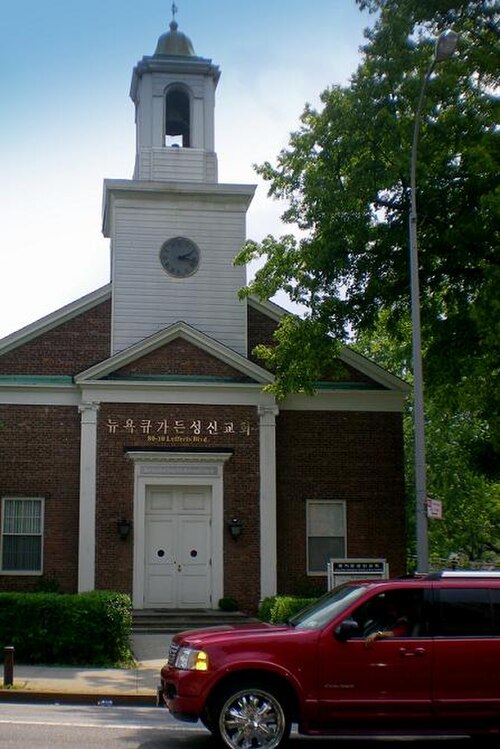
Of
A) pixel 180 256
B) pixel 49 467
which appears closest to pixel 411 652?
pixel 49 467

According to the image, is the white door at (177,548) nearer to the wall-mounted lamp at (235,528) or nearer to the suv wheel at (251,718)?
the wall-mounted lamp at (235,528)

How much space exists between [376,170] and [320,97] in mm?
2490

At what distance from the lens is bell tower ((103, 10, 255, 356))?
26.2m

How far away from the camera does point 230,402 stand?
80.9ft

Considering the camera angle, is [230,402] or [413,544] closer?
[230,402]

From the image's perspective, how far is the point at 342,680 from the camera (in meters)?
10.0

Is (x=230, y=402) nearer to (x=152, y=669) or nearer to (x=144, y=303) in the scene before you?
(x=144, y=303)

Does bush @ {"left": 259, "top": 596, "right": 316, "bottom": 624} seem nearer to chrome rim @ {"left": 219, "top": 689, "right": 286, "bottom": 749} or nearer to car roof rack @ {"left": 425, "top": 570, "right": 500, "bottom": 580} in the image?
car roof rack @ {"left": 425, "top": 570, "right": 500, "bottom": 580}

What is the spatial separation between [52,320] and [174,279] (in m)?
3.32

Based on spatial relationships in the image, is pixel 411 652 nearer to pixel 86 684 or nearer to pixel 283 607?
pixel 86 684

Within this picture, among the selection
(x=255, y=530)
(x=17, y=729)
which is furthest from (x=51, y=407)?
(x=17, y=729)

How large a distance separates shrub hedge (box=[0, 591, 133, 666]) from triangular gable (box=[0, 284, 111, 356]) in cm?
870

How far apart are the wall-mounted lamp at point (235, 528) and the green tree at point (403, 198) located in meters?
3.58

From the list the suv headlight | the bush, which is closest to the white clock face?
the bush
